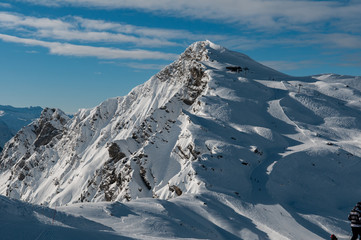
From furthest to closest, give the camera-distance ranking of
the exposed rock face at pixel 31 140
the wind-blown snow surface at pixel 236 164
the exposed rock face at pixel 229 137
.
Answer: the exposed rock face at pixel 31 140 < the exposed rock face at pixel 229 137 < the wind-blown snow surface at pixel 236 164

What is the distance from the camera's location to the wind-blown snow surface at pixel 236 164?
1884 centimetres

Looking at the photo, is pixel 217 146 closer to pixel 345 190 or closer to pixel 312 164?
pixel 312 164

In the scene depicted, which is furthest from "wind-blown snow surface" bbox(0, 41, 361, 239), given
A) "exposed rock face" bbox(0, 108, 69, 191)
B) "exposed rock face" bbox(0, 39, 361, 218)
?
"exposed rock face" bbox(0, 108, 69, 191)

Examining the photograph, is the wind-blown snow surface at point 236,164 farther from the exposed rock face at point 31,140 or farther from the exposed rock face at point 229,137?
the exposed rock face at point 31,140

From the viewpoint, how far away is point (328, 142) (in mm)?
32688

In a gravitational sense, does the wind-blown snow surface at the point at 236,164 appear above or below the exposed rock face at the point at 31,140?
above

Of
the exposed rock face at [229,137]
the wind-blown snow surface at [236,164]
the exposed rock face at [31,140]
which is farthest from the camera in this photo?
the exposed rock face at [31,140]

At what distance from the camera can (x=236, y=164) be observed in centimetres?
2900

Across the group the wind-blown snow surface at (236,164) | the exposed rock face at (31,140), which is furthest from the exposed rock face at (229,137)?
the exposed rock face at (31,140)

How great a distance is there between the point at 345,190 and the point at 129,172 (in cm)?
2760

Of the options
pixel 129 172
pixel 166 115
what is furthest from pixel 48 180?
pixel 129 172

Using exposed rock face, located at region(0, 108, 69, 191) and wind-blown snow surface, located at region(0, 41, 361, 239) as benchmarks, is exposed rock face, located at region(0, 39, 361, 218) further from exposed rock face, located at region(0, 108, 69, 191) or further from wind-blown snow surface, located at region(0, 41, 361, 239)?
exposed rock face, located at region(0, 108, 69, 191)

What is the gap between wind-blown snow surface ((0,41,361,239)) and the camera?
18.8 m

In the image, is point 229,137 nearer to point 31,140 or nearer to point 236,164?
point 236,164
